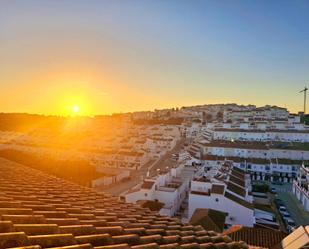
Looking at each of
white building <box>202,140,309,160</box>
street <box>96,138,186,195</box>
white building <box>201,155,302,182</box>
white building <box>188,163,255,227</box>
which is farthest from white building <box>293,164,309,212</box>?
white building <box>202,140,309,160</box>

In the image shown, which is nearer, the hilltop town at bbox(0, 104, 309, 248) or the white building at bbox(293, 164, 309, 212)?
the hilltop town at bbox(0, 104, 309, 248)

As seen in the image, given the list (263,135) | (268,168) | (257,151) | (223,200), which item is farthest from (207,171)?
(263,135)

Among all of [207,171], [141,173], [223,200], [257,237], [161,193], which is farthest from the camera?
[141,173]

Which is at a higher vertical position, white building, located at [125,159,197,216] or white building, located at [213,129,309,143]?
white building, located at [213,129,309,143]

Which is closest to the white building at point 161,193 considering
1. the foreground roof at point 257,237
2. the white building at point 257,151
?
the foreground roof at point 257,237

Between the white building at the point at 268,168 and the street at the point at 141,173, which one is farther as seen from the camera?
the white building at the point at 268,168

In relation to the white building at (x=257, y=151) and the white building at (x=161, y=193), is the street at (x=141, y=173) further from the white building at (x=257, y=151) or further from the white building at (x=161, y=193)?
the white building at (x=257, y=151)

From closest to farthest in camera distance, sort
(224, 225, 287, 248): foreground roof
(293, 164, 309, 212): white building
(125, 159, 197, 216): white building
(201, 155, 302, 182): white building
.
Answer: (224, 225, 287, 248): foreground roof
(125, 159, 197, 216): white building
(293, 164, 309, 212): white building
(201, 155, 302, 182): white building

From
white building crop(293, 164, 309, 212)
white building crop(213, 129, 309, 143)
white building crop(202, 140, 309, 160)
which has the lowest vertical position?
white building crop(293, 164, 309, 212)

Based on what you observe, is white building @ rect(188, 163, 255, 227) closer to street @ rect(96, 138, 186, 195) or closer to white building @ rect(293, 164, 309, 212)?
white building @ rect(293, 164, 309, 212)

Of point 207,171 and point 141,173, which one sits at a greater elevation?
point 207,171

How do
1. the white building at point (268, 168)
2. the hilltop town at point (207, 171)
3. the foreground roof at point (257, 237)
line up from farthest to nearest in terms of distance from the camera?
the white building at point (268, 168), the hilltop town at point (207, 171), the foreground roof at point (257, 237)

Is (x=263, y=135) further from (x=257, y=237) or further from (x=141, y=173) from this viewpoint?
(x=257, y=237)

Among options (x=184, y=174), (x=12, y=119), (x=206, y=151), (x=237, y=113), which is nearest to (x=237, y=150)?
(x=206, y=151)
